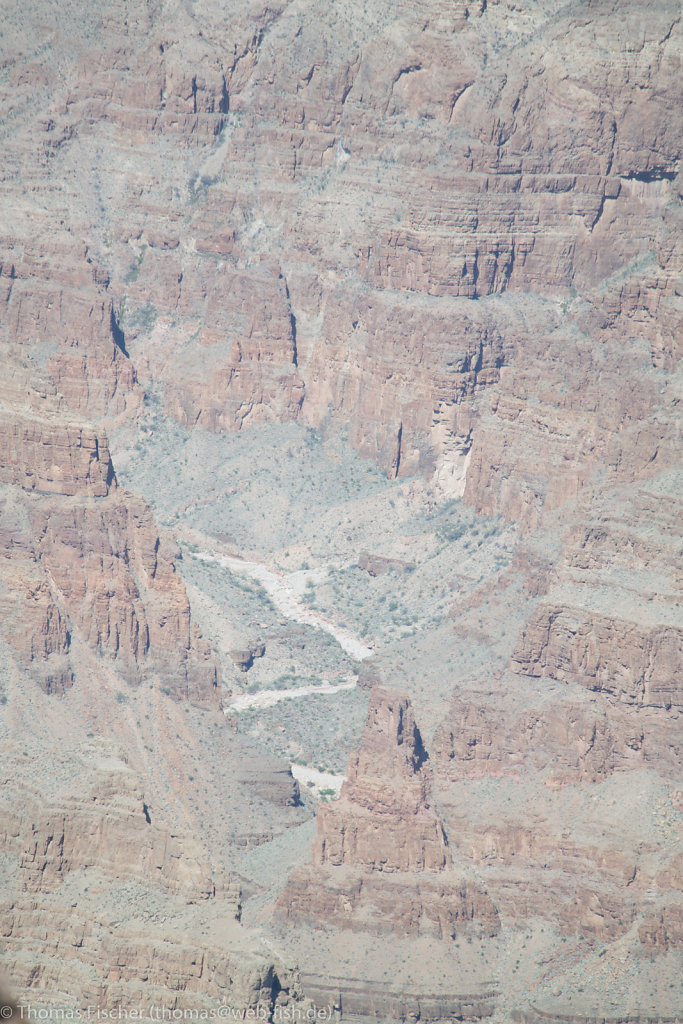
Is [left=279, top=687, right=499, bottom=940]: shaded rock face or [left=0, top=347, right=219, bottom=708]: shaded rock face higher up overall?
[left=0, top=347, right=219, bottom=708]: shaded rock face

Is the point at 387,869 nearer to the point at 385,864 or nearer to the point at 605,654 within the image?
the point at 385,864

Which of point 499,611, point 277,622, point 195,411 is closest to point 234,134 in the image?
point 195,411

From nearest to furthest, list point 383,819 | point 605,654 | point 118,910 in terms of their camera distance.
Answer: point 118,910 < point 383,819 < point 605,654

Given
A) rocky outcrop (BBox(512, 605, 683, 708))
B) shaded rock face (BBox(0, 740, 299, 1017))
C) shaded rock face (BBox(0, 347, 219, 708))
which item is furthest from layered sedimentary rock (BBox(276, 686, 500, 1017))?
shaded rock face (BBox(0, 347, 219, 708))

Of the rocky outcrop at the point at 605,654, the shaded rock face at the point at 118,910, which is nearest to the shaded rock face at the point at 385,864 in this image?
the rocky outcrop at the point at 605,654

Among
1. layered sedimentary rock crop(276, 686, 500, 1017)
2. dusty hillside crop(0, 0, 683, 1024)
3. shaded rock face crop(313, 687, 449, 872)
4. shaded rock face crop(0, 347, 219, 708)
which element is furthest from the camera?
shaded rock face crop(0, 347, 219, 708)

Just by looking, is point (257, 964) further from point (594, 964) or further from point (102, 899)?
point (594, 964)

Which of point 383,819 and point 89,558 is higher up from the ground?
point 89,558

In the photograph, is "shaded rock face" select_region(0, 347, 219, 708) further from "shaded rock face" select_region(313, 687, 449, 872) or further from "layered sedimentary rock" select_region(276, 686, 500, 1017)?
"layered sedimentary rock" select_region(276, 686, 500, 1017)

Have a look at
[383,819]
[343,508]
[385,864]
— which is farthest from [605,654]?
→ [343,508]
